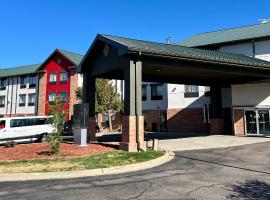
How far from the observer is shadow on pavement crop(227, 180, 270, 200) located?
7.88 m

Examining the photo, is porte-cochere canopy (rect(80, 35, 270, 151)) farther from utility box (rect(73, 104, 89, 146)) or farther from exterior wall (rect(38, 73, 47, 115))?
exterior wall (rect(38, 73, 47, 115))

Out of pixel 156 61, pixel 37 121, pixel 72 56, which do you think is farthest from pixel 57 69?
pixel 156 61

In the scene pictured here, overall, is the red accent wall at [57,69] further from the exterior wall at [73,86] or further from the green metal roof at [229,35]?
the green metal roof at [229,35]

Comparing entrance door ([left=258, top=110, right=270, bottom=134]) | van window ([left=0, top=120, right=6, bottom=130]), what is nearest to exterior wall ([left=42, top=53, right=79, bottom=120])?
van window ([left=0, top=120, right=6, bottom=130])

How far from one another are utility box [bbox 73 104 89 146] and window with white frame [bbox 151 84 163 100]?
Answer: 1894 centimetres

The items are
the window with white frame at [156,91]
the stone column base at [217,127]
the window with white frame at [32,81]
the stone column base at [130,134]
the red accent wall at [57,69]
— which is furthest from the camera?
the window with white frame at [32,81]

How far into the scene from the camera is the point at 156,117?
122ft

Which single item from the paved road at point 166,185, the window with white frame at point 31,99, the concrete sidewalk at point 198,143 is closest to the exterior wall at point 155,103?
the concrete sidewalk at point 198,143

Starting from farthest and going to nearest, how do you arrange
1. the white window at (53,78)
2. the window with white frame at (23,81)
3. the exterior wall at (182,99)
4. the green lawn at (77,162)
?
the window with white frame at (23,81)
the white window at (53,78)
the exterior wall at (182,99)
the green lawn at (77,162)

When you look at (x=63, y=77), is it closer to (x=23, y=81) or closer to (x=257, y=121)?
(x=23, y=81)

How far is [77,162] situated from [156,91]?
1022 inches

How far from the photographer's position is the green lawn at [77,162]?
1135 centimetres

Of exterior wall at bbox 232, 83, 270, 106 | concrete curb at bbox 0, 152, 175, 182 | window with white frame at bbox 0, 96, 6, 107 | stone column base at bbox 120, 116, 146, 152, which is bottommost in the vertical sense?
concrete curb at bbox 0, 152, 175, 182

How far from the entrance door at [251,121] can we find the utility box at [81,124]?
1490 centimetres
